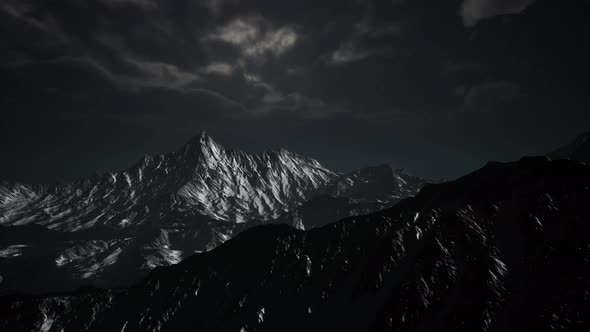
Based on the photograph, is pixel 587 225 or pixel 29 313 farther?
pixel 29 313

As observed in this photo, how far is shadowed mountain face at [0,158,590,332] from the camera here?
82.4m

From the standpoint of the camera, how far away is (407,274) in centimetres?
9962

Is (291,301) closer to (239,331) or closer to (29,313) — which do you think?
(239,331)

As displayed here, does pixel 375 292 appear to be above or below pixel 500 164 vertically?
below

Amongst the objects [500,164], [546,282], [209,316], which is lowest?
[209,316]

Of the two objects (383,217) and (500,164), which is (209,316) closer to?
(383,217)

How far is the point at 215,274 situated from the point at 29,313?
92.6m

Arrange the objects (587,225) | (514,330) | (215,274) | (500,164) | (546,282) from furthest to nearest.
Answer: (215,274) < (500,164) < (587,225) < (546,282) < (514,330)

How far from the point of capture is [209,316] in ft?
467

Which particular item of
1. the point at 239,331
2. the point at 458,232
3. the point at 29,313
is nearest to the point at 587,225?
the point at 458,232

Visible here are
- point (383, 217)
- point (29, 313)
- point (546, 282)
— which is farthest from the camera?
point (29, 313)

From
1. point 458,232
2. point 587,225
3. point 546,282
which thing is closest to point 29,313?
point 458,232

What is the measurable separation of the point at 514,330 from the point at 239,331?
8454cm

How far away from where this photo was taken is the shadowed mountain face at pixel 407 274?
82.4 metres
